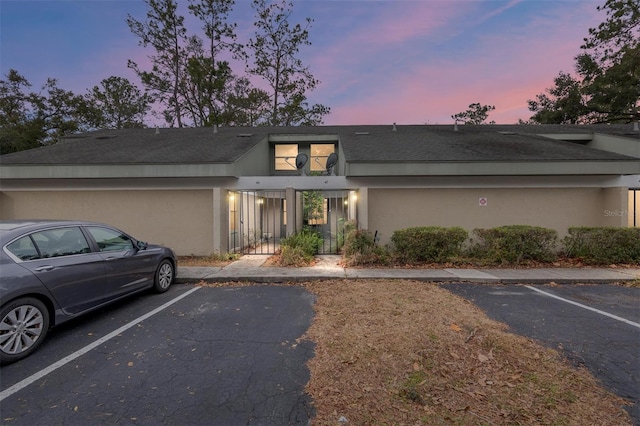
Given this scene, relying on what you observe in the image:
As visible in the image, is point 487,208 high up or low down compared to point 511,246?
up

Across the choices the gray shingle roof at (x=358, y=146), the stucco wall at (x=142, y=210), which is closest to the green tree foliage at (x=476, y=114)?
the gray shingle roof at (x=358, y=146)

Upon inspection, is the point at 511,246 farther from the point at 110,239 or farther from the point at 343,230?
the point at 110,239

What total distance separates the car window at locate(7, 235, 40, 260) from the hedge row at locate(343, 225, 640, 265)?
21.1 feet

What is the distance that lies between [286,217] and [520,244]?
23.6ft

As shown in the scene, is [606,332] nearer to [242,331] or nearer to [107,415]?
[242,331]

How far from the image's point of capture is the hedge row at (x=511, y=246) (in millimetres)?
7559

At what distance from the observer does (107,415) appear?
2295 millimetres

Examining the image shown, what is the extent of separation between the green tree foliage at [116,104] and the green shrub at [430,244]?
28216 millimetres

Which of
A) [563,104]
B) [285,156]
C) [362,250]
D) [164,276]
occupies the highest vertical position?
[563,104]

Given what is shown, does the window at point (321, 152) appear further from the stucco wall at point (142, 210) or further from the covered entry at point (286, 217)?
the stucco wall at point (142, 210)

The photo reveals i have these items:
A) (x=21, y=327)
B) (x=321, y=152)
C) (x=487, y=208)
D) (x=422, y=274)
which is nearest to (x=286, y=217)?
(x=422, y=274)

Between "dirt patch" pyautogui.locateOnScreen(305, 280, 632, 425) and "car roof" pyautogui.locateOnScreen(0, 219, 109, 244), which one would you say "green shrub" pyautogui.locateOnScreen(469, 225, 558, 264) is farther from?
"car roof" pyautogui.locateOnScreen(0, 219, 109, 244)

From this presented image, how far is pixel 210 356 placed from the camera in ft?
→ 10.7

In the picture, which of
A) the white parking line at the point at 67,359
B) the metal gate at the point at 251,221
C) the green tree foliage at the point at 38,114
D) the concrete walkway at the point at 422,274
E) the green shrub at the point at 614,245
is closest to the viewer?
the white parking line at the point at 67,359
